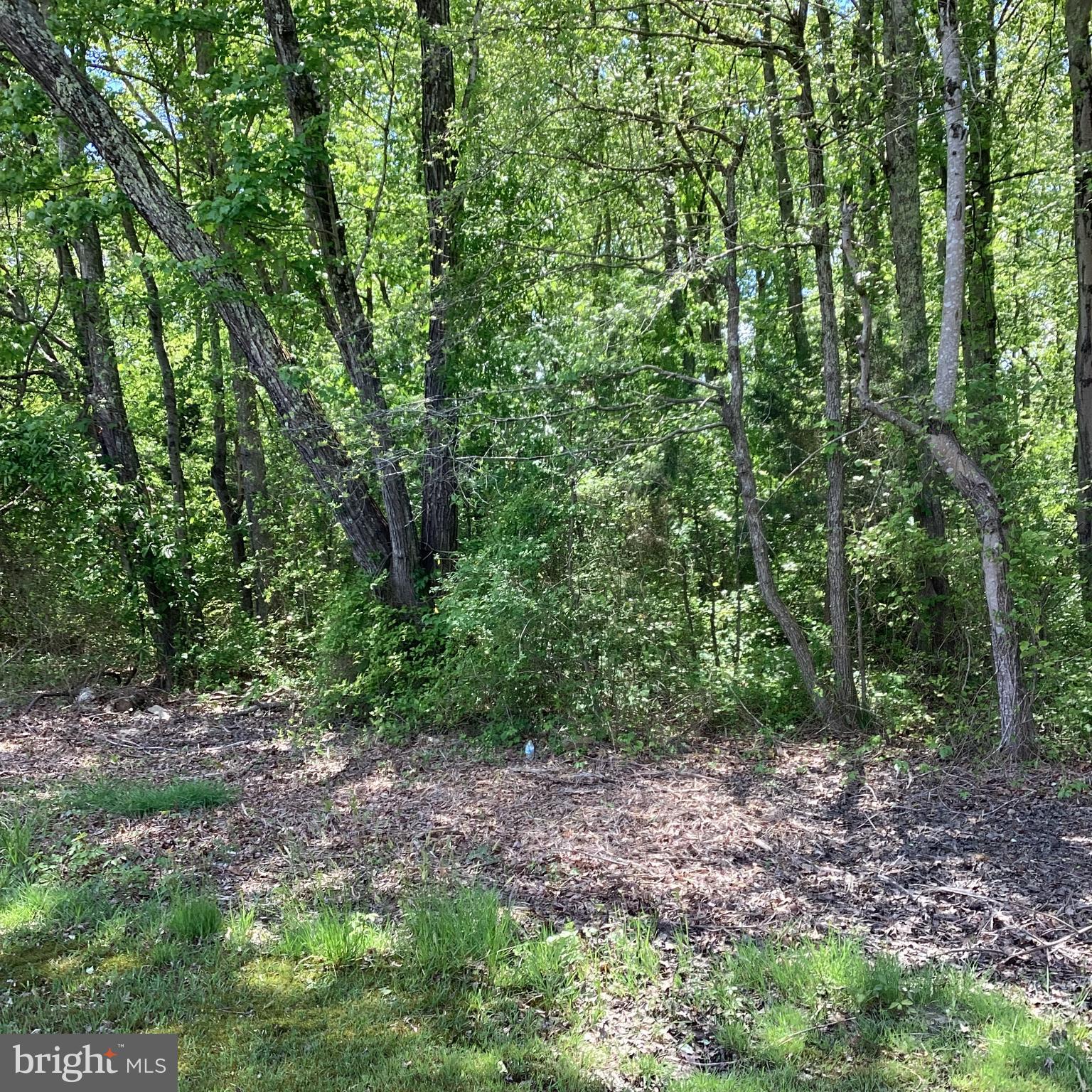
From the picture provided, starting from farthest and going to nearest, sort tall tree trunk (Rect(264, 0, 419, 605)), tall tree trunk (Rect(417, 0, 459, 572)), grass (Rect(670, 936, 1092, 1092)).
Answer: tall tree trunk (Rect(417, 0, 459, 572)) → tall tree trunk (Rect(264, 0, 419, 605)) → grass (Rect(670, 936, 1092, 1092))

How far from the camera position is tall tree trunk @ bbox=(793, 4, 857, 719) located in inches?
245

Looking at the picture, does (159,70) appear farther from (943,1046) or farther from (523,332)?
(943,1046)

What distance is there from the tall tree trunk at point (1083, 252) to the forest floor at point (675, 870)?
278 cm

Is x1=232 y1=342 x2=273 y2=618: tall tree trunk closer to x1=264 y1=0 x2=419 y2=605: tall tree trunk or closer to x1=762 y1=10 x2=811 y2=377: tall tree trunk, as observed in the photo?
x1=264 y1=0 x2=419 y2=605: tall tree trunk

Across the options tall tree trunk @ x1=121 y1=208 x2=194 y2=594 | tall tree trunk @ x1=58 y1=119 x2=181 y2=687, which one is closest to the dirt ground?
tall tree trunk @ x1=58 y1=119 x2=181 y2=687

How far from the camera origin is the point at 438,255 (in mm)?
8062

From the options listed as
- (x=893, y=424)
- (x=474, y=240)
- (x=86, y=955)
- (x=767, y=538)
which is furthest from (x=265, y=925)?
(x=474, y=240)

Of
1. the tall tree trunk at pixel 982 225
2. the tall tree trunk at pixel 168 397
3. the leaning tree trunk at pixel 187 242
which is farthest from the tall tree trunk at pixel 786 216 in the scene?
the tall tree trunk at pixel 168 397

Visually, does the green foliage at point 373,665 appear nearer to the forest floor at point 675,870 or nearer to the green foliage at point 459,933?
the forest floor at point 675,870

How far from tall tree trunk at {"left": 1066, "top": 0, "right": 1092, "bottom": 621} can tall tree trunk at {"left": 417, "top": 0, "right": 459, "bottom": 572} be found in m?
5.64

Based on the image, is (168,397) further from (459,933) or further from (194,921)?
(459,933)

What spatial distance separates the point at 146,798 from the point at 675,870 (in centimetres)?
352

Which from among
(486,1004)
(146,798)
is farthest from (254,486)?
(486,1004)

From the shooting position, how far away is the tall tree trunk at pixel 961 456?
539 cm
